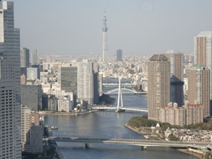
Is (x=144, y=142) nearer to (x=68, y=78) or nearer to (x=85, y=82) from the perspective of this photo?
(x=85, y=82)

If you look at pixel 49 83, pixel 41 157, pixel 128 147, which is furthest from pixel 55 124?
pixel 49 83

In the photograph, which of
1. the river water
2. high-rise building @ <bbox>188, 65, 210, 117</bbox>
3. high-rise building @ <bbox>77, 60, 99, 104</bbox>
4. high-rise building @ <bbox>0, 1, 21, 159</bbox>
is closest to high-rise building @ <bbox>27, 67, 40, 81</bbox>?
high-rise building @ <bbox>77, 60, 99, 104</bbox>

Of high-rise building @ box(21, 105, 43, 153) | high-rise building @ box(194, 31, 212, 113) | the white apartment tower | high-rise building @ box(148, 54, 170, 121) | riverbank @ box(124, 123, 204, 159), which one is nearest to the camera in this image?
high-rise building @ box(21, 105, 43, 153)

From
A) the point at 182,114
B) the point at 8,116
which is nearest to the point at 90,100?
the point at 182,114

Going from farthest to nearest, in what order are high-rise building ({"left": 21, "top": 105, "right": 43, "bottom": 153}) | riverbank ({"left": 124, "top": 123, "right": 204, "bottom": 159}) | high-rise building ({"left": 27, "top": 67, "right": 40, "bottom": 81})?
high-rise building ({"left": 27, "top": 67, "right": 40, "bottom": 81}) → riverbank ({"left": 124, "top": 123, "right": 204, "bottom": 159}) → high-rise building ({"left": 21, "top": 105, "right": 43, "bottom": 153})

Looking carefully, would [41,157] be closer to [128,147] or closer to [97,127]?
[128,147]

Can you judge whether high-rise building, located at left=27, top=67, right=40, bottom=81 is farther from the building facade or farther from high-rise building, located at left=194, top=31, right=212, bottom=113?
the building facade

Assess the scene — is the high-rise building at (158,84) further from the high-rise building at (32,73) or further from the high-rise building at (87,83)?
the high-rise building at (32,73)
